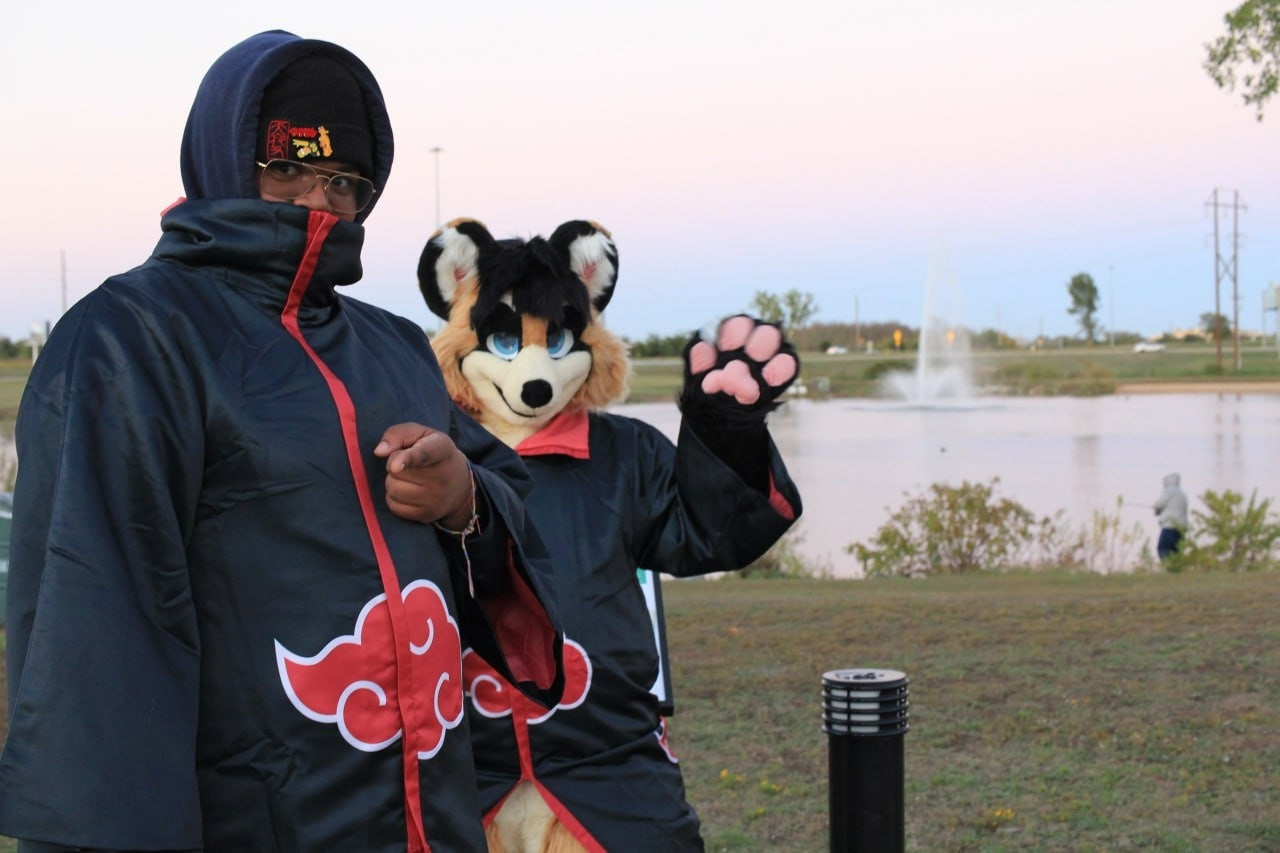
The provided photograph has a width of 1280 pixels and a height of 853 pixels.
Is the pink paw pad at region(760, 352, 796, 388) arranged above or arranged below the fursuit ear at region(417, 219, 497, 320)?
below

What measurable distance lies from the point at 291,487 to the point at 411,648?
0.26m

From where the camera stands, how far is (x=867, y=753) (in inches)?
173

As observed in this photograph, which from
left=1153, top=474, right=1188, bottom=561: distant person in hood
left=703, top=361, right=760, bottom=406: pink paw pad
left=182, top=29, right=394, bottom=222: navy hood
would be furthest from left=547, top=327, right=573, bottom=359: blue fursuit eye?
left=1153, top=474, right=1188, bottom=561: distant person in hood

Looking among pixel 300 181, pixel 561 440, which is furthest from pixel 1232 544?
pixel 300 181

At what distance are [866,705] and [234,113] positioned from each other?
2892mm

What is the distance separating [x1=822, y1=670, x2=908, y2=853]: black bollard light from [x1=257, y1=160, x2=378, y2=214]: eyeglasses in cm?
268

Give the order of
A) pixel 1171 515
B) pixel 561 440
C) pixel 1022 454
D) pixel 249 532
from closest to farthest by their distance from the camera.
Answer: pixel 249 532
pixel 561 440
pixel 1171 515
pixel 1022 454

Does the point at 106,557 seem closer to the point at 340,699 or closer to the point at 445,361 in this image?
the point at 340,699

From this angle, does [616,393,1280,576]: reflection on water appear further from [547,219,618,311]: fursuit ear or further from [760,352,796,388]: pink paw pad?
[760,352,796,388]: pink paw pad

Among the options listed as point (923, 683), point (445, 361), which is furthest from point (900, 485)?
point (445, 361)

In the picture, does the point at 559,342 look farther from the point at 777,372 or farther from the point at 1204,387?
the point at 1204,387

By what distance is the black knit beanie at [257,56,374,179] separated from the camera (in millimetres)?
2016

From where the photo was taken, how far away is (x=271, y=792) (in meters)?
1.84

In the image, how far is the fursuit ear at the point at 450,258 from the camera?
13.3 ft
